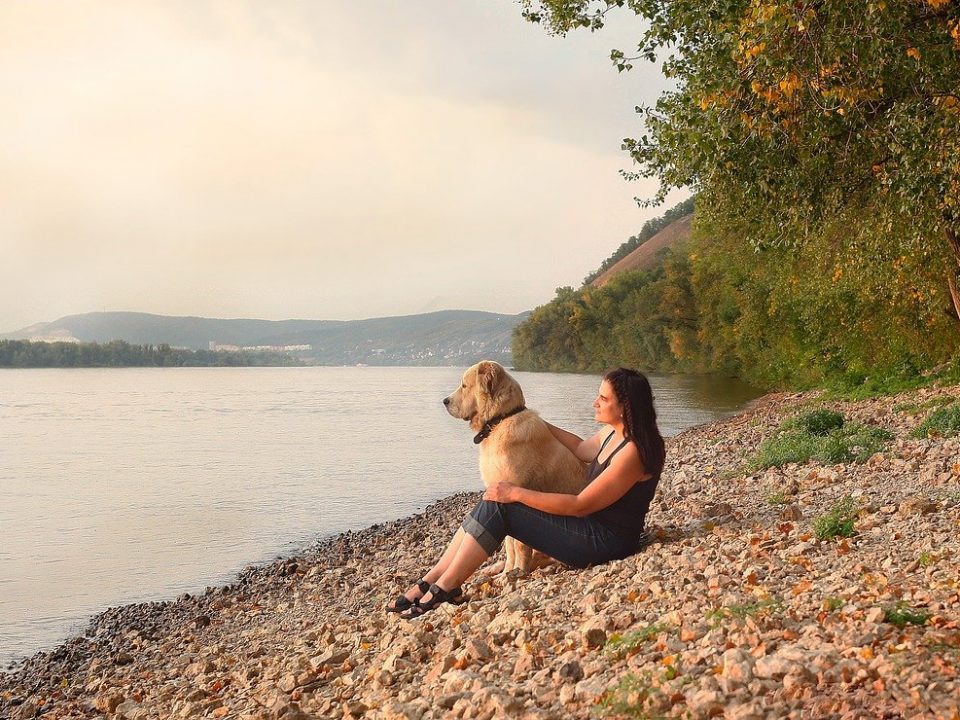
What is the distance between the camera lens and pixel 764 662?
14.5 feet

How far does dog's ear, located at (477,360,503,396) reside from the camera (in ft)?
24.2

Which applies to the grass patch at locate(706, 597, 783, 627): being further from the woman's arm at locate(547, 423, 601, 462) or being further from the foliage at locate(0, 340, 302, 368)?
the foliage at locate(0, 340, 302, 368)

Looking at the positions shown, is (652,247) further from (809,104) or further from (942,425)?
(809,104)

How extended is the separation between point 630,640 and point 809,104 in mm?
8624

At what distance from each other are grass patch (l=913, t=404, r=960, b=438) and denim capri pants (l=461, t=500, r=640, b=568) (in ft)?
27.9

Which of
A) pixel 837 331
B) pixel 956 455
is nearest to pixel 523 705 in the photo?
pixel 956 455

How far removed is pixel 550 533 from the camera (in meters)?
7.34

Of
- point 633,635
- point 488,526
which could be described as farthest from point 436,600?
point 633,635

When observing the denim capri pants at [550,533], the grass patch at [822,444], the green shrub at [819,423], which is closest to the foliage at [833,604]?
the denim capri pants at [550,533]

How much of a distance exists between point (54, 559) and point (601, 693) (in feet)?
45.5

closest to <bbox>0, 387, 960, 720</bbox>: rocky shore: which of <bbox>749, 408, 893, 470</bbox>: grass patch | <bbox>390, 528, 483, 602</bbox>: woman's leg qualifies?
<bbox>390, 528, 483, 602</bbox>: woman's leg

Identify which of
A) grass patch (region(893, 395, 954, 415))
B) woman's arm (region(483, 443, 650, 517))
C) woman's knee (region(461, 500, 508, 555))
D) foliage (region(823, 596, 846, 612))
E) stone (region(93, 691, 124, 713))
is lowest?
stone (region(93, 691, 124, 713))

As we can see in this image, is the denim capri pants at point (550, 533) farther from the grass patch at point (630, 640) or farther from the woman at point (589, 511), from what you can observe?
the grass patch at point (630, 640)

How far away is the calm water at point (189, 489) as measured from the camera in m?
13.8
